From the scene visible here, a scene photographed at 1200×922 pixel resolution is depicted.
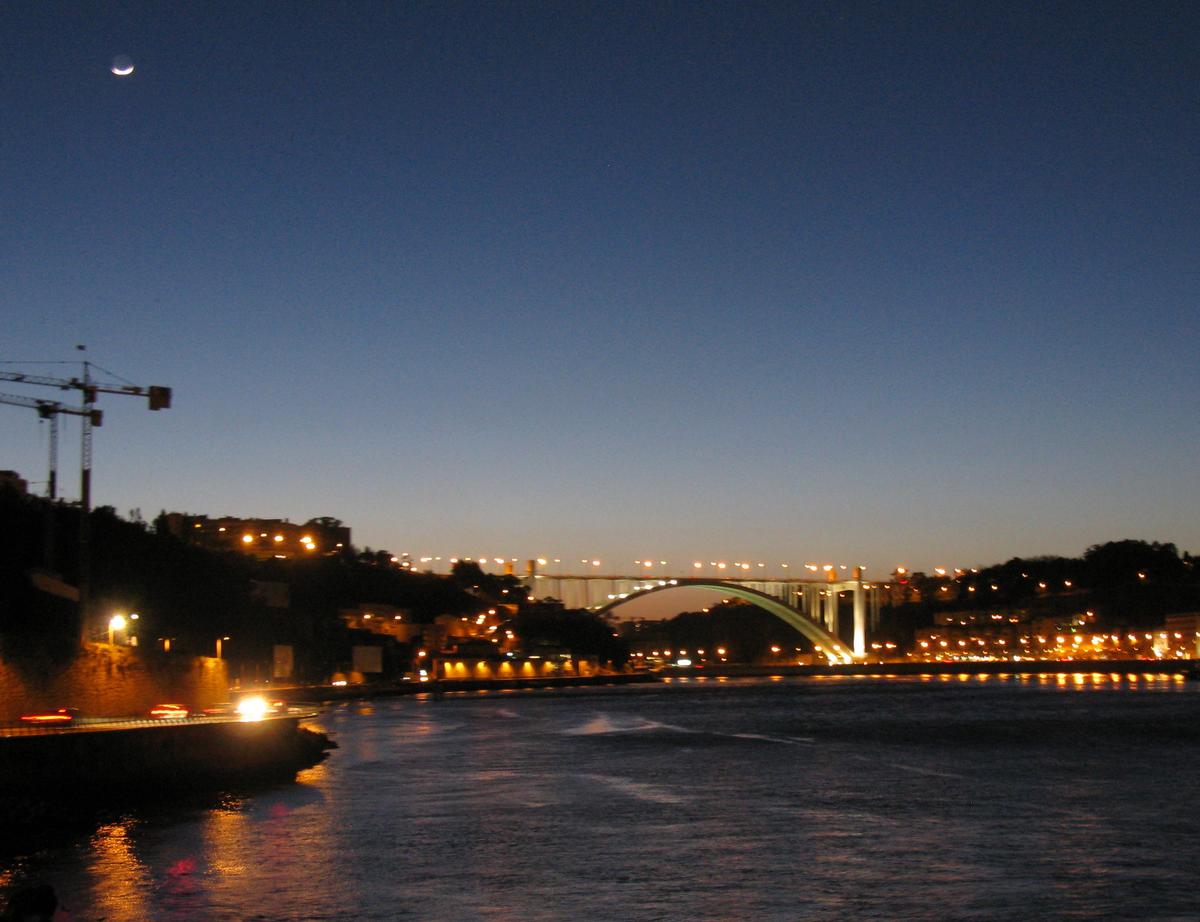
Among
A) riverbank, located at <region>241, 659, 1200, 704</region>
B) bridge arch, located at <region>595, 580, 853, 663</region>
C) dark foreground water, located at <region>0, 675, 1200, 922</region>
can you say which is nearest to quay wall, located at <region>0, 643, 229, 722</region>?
dark foreground water, located at <region>0, 675, 1200, 922</region>

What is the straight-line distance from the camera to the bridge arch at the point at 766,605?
5443 inches

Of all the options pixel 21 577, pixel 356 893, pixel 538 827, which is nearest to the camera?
pixel 356 893

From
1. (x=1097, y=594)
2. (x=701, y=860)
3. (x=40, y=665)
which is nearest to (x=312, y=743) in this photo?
(x=40, y=665)

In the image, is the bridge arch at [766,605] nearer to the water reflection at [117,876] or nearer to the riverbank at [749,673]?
the riverbank at [749,673]

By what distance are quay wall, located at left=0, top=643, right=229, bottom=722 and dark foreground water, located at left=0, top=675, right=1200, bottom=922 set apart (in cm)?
827

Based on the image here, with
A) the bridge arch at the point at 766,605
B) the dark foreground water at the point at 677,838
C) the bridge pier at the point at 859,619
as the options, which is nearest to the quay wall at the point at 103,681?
the dark foreground water at the point at 677,838

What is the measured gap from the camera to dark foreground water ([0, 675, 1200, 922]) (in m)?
16.6

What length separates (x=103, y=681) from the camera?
4406 cm

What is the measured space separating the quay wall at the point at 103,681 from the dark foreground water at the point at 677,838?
8271 millimetres

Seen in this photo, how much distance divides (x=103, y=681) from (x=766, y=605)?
100622 mm

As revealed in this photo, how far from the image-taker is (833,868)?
1900 cm

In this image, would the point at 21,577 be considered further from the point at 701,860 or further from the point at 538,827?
the point at 701,860

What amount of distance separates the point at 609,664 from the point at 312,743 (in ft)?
382

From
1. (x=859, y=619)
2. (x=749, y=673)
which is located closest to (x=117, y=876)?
(x=859, y=619)
